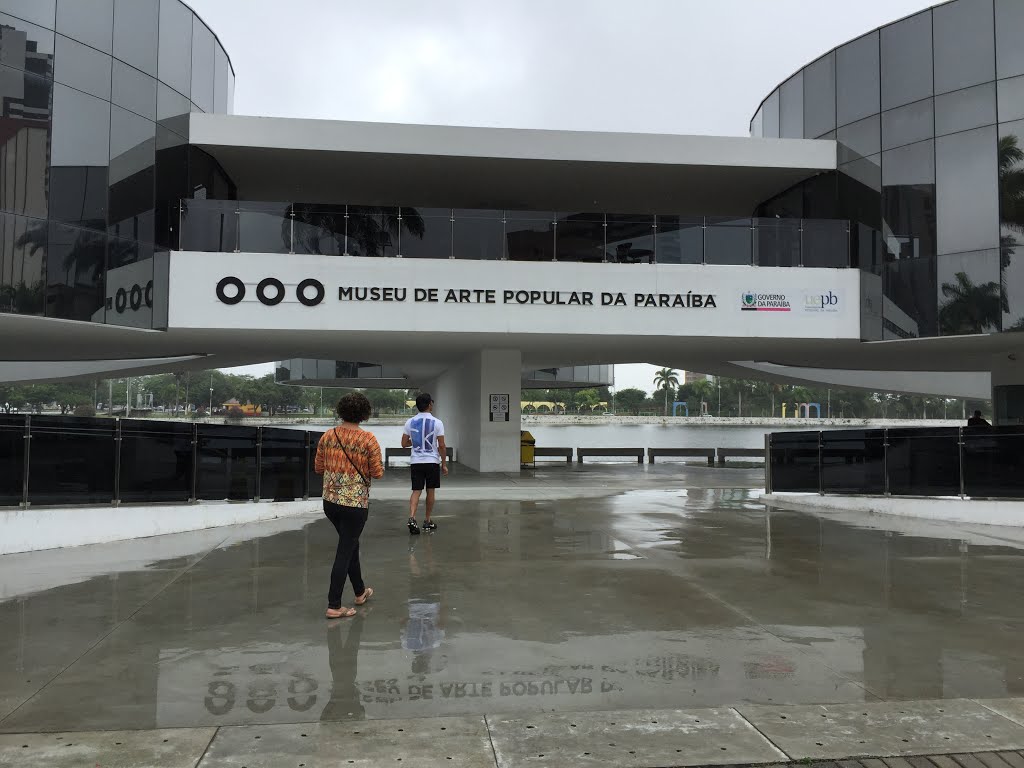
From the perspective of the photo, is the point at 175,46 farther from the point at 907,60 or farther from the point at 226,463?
the point at 907,60

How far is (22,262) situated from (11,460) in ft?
24.4

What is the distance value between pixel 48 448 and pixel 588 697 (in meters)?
7.80

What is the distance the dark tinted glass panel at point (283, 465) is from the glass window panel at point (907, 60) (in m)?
16.1

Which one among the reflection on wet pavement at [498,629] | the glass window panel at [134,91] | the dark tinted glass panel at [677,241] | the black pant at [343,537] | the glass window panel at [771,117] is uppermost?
the glass window panel at [771,117]

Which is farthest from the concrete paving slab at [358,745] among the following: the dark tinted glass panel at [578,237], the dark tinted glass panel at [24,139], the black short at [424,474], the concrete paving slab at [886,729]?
the dark tinted glass panel at [578,237]

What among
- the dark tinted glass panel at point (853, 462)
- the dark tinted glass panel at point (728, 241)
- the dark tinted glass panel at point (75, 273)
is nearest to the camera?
the dark tinted glass panel at point (853, 462)

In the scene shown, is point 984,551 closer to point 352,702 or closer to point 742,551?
point 742,551

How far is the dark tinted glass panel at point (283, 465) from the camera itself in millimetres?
12508

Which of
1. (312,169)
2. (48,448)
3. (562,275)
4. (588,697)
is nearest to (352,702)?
(588,697)

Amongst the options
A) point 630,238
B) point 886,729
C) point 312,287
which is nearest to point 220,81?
point 312,287

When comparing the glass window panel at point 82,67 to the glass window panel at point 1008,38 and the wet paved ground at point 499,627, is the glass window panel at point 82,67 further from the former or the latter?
the glass window panel at point 1008,38

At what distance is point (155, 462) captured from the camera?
1077cm

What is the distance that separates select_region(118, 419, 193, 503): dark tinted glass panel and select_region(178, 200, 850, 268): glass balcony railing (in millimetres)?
7714

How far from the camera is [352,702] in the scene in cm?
435
